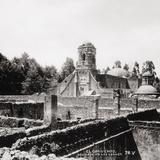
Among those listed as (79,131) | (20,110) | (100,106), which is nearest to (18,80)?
(100,106)

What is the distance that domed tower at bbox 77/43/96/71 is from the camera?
5038 cm

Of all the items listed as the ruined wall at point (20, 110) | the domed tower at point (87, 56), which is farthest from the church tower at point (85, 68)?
the ruined wall at point (20, 110)

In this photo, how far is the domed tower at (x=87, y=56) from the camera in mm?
50375

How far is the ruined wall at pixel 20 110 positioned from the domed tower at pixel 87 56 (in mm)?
24845

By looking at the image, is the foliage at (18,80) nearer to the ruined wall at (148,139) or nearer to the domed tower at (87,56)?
the domed tower at (87,56)

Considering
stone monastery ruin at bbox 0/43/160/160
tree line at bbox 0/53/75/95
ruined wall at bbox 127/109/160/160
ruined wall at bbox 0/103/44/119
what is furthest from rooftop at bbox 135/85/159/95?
tree line at bbox 0/53/75/95

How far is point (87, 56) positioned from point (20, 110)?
26482mm

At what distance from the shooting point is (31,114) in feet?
87.6

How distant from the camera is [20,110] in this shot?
26203mm

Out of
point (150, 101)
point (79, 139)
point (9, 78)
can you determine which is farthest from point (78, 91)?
point (79, 139)

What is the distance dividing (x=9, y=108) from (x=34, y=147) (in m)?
17.1

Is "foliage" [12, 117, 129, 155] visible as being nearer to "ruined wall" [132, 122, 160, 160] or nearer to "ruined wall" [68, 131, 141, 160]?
"ruined wall" [68, 131, 141, 160]

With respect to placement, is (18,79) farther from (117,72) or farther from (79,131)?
(79,131)

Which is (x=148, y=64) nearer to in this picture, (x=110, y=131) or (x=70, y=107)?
(x=70, y=107)
